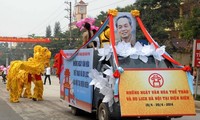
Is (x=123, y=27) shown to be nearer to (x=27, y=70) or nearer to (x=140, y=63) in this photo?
(x=140, y=63)

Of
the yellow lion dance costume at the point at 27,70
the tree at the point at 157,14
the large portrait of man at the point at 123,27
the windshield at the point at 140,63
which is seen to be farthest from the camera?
the tree at the point at 157,14

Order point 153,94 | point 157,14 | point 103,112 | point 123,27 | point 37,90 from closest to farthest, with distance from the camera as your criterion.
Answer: point 153,94, point 103,112, point 123,27, point 37,90, point 157,14

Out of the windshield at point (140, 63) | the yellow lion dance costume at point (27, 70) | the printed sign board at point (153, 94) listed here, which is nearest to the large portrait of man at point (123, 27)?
the windshield at point (140, 63)

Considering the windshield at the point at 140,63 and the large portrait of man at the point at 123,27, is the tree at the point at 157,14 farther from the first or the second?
the windshield at the point at 140,63

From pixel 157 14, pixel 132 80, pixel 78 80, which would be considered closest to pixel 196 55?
pixel 78 80

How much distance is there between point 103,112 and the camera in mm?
9414

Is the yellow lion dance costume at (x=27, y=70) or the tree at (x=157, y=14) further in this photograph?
the tree at (x=157, y=14)

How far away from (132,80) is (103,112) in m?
1.22

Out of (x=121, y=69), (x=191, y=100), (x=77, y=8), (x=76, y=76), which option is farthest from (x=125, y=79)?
(x=77, y=8)

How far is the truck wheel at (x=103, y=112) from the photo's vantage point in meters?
9.11

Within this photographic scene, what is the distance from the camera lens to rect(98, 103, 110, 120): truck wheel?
29.9 ft

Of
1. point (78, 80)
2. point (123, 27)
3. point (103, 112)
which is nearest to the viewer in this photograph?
point (103, 112)

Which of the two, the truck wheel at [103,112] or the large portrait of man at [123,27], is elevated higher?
the large portrait of man at [123,27]

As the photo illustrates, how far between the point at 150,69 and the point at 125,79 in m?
0.63
